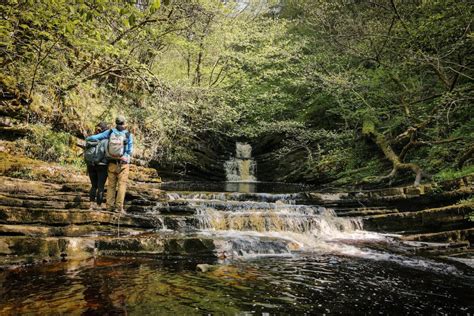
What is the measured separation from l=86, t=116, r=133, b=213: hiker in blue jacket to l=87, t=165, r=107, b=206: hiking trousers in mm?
163

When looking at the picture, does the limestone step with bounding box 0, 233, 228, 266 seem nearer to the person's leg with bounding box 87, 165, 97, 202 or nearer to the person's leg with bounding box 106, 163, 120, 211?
the person's leg with bounding box 106, 163, 120, 211

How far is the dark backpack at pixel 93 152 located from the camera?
24.3ft

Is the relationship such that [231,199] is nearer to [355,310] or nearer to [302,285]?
[302,285]

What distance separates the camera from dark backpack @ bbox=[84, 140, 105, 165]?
7.41 m

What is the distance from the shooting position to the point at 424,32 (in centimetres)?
1126

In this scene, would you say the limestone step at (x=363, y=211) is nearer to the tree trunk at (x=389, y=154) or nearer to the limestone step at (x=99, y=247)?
the tree trunk at (x=389, y=154)

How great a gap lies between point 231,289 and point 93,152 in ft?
14.6

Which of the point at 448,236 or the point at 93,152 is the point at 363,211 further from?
the point at 93,152

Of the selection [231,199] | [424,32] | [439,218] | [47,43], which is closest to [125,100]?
[47,43]

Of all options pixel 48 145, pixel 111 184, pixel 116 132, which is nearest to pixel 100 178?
pixel 111 184

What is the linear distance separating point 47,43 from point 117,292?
866 centimetres

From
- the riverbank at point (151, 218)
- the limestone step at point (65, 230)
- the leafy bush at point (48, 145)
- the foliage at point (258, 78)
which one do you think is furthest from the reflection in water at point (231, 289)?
the leafy bush at point (48, 145)

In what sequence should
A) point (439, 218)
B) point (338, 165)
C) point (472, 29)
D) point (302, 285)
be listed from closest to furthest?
1. point (302, 285)
2. point (439, 218)
3. point (472, 29)
4. point (338, 165)

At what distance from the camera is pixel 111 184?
7961mm
